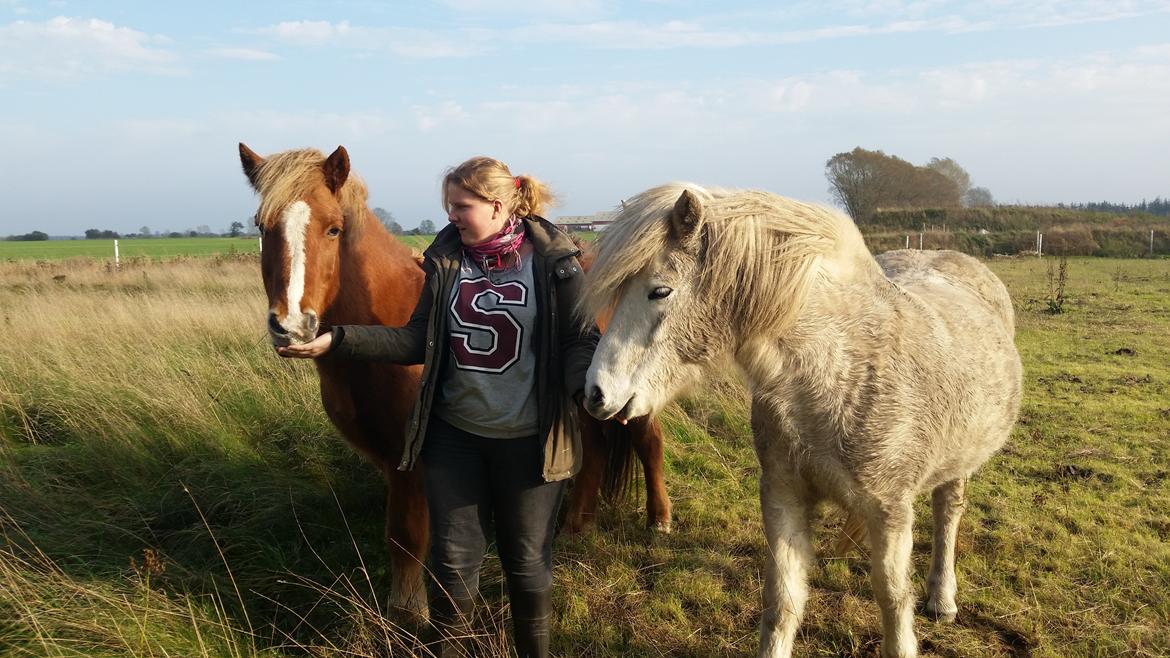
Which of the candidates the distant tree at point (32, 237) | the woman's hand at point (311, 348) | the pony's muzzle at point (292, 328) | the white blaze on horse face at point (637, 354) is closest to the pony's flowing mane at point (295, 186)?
the pony's muzzle at point (292, 328)

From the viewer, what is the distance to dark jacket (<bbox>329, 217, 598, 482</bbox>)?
2545 mm

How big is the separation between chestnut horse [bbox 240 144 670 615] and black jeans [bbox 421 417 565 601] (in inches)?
28.8

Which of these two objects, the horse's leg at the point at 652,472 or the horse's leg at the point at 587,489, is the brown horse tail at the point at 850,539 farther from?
the horse's leg at the point at 587,489

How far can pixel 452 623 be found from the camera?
2645mm

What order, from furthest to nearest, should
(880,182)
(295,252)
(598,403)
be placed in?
(880,182) → (295,252) → (598,403)

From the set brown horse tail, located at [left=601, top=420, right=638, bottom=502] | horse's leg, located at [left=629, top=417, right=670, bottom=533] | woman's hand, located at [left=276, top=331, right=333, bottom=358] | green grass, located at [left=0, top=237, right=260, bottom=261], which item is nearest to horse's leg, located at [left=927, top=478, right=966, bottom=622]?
horse's leg, located at [left=629, top=417, right=670, bottom=533]

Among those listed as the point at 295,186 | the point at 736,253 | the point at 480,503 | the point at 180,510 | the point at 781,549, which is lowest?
the point at 180,510

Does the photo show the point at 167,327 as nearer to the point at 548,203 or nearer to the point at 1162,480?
the point at 548,203

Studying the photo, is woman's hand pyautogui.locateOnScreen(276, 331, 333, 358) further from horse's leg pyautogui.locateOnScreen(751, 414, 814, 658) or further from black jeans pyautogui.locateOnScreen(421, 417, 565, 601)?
horse's leg pyautogui.locateOnScreen(751, 414, 814, 658)

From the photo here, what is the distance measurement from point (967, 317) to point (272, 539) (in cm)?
374

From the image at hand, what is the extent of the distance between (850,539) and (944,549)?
0.50 m

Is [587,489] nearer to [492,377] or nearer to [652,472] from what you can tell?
[652,472]

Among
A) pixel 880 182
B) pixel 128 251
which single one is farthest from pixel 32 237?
pixel 880 182

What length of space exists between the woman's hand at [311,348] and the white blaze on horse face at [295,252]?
0.34 feet
